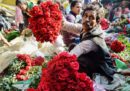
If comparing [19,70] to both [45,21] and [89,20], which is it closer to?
[45,21]

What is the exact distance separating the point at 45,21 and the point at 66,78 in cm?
135

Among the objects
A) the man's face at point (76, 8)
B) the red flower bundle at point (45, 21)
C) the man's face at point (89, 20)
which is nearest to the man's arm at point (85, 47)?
the man's face at point (89, 20)

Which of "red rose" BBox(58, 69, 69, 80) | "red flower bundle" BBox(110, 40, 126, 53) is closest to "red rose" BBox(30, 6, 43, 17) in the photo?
"red rose" BBox(58, 69, 69, 80)

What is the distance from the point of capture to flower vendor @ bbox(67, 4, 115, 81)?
3.49 metres

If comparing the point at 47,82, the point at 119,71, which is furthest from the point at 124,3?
the point at 47,82

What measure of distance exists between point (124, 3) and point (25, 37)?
1248 centimetres

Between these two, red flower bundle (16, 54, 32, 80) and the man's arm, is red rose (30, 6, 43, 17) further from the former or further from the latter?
red flower bundle (16, 54, 32, 80)

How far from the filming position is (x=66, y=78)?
2.68 metres

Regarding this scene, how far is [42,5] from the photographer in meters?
3.97

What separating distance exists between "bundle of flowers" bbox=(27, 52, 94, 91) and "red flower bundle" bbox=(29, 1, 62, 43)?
A: 3.87ft

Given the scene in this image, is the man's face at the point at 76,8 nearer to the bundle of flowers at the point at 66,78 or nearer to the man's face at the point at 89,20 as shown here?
the man's face at the point at 89,20

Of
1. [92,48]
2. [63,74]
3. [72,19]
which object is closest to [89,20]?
[92,48]

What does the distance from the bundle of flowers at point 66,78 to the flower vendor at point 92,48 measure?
637 mm

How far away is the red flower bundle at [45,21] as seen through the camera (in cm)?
389
